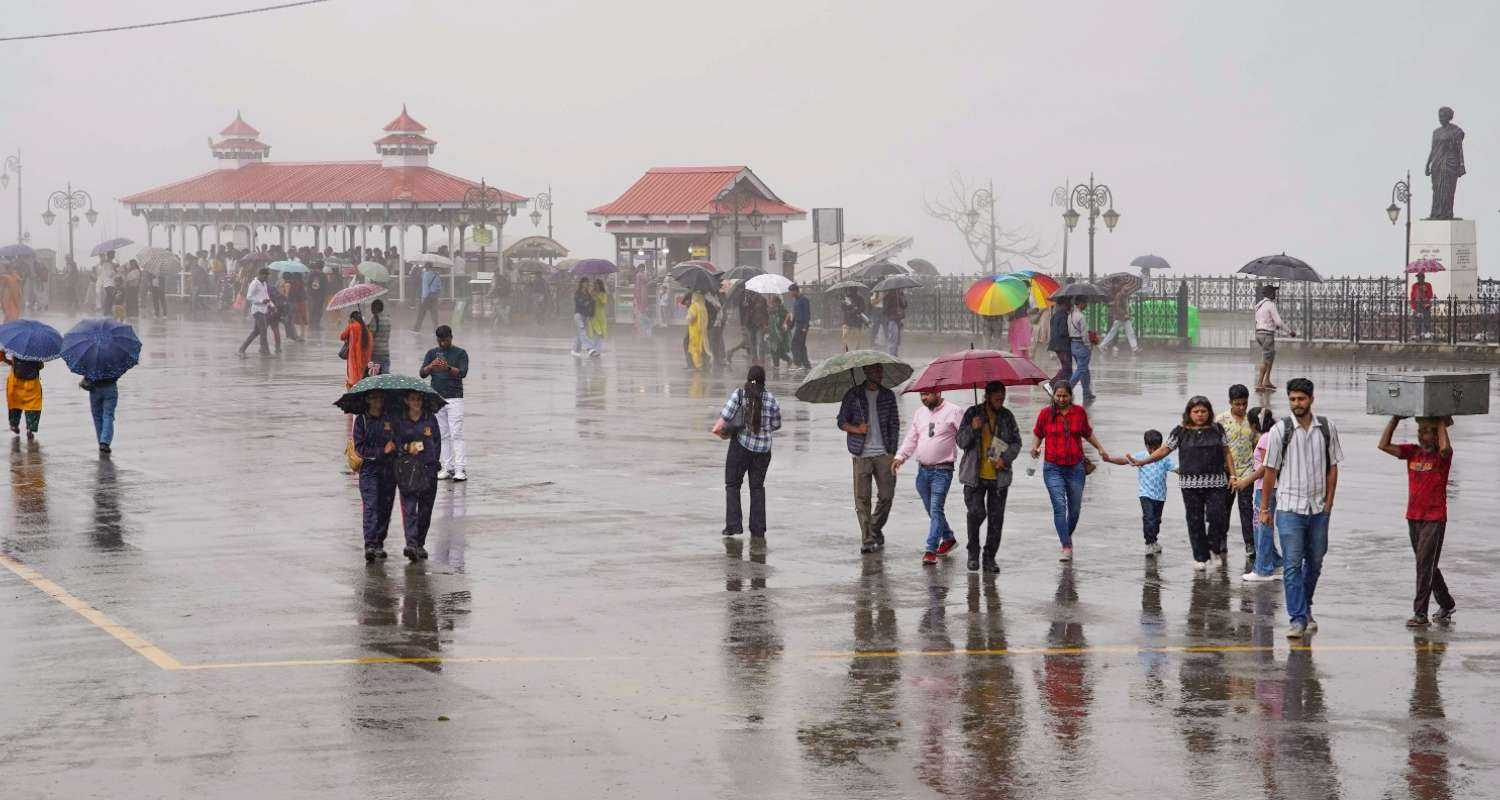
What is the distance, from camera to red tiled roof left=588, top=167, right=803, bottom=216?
53.2 meters

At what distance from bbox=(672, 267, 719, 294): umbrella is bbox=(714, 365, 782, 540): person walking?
20.9 m

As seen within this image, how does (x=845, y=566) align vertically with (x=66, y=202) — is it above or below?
below

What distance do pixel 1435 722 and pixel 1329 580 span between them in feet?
13.0

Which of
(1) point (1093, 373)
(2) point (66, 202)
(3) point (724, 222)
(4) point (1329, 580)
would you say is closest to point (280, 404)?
(1) point (1093, 373)

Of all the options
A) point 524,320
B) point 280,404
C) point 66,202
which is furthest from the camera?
point 66,202

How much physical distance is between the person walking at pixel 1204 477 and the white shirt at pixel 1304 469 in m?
1.90

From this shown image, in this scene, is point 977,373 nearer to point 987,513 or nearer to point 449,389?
point 987,513

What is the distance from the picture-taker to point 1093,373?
108 ft

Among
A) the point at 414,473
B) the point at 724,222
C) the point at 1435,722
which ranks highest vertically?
the point at 724,222

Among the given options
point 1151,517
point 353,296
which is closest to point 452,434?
point 353,296

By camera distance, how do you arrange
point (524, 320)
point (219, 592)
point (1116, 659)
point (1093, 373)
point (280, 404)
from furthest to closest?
1. point (524, 320)
2. point (1093, 373)
3. point (280, 404)
4. point (219, 592)
5. point (1116, 659)

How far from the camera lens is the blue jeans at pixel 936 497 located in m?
13.9

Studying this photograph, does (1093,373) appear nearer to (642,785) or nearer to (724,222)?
(724,222)

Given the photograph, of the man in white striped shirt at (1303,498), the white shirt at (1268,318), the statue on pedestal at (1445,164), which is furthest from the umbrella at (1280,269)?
the man in white striped shirt at (1303,498)
